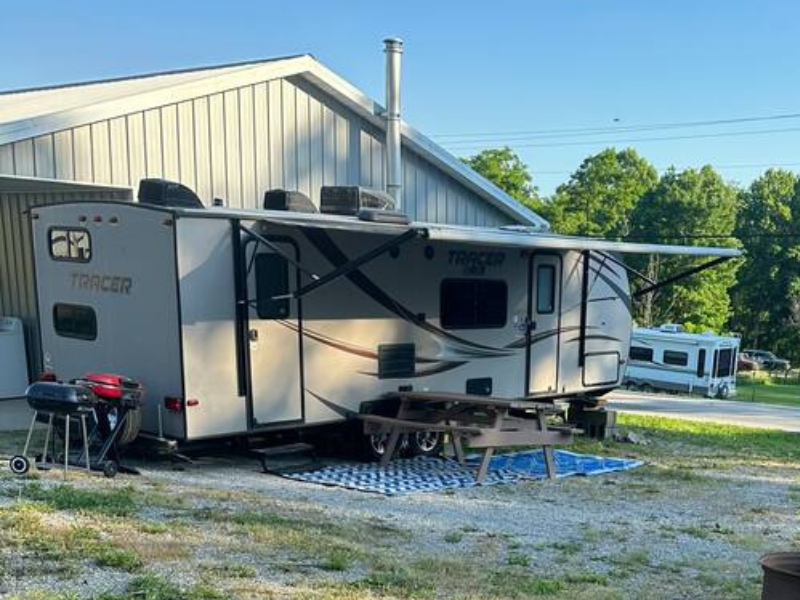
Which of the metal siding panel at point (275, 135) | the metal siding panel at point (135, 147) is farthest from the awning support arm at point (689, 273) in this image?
the metal siding panel at point (135, 147)

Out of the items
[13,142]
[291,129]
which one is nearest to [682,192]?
[291,129]

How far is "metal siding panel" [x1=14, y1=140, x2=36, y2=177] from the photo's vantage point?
8.41 metres

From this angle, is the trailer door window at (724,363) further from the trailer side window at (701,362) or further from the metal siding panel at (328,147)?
the metal siding panel at (328,147)

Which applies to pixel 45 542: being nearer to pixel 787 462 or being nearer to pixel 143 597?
pixel 143 597

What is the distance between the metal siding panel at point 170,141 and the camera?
31.7ft

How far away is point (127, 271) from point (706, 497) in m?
5.90

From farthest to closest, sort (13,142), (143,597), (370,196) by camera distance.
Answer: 1. (370,196)
2. (13,142)
3. (143,597)

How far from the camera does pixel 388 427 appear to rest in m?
8.51

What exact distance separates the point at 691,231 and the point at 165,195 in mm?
42065

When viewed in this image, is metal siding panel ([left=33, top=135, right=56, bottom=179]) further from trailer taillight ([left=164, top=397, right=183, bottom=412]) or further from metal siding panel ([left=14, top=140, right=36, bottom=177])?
trailer taillight ([left=164, top=397, right=183, bottom=412])

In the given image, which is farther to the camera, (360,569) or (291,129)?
(291,129)

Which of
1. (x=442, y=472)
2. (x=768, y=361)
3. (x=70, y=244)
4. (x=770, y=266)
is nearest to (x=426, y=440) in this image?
(x=442, y=472)

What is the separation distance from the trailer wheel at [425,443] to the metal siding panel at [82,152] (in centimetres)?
461

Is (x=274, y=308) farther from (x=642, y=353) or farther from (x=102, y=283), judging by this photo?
(x=642, y=353)
